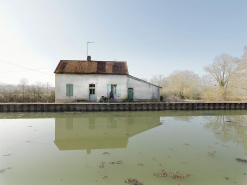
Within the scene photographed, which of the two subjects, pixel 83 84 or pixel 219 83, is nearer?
pixel 83 84

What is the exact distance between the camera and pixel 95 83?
15.7 metres

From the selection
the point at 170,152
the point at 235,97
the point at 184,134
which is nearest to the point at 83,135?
the point at 170,152

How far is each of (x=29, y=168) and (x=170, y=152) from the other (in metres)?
3.81

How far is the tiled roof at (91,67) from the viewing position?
15.8 m

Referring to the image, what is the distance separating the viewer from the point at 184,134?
6.14m

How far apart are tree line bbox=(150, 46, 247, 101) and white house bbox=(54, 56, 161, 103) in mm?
9125

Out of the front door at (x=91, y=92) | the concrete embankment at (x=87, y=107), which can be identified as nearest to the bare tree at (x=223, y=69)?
the concrete embankment at (x=87, y=107)

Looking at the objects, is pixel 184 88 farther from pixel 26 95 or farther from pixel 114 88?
pixel 26 95

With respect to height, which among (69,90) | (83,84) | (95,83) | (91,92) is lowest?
(91,92)

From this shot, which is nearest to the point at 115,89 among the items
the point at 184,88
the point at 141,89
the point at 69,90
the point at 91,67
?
the point at 141,89

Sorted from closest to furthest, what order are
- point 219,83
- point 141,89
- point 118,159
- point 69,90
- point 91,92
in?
point 118,159, point 69,90, point 91,92, point 141,89, point 219,83

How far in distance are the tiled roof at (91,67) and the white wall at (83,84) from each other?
47 centimetres

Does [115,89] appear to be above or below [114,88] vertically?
below

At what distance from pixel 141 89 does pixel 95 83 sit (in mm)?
5503
